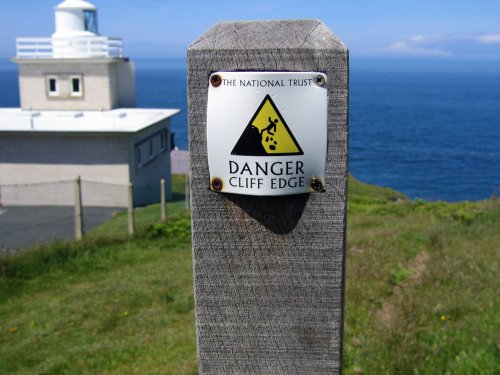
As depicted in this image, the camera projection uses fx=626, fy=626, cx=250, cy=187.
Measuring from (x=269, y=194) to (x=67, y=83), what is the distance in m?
30.2

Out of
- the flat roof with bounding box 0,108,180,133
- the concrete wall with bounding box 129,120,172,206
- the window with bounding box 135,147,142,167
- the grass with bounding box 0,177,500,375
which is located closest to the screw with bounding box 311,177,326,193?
the grass with bounding box 0,177,500,375

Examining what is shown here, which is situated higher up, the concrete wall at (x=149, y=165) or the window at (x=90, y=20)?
the window at (x=90, y=20)

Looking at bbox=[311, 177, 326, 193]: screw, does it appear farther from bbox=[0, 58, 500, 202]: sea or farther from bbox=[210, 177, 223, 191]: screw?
bbox=[0, 58, 500, 202]: sea

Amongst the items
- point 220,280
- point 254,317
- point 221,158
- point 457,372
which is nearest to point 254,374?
point 254,317

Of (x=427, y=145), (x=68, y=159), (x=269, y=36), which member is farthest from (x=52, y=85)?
(x=427, y=145)

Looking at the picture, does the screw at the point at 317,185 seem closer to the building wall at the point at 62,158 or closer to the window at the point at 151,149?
the building wall at the point at 62,158

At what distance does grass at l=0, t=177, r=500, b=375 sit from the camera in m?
3.85

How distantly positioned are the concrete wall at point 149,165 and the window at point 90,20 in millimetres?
8020

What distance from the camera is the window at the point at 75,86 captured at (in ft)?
97.8

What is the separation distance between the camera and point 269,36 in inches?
58.5

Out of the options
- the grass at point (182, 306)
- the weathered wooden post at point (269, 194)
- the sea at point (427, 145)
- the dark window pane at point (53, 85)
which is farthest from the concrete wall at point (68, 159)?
the weathered wooden post at point (269, 194)

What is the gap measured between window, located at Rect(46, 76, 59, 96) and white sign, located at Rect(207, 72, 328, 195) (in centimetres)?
3022

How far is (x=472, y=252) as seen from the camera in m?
7.14

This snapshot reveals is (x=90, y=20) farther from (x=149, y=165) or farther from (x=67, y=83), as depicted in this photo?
(x=149, y=165)
